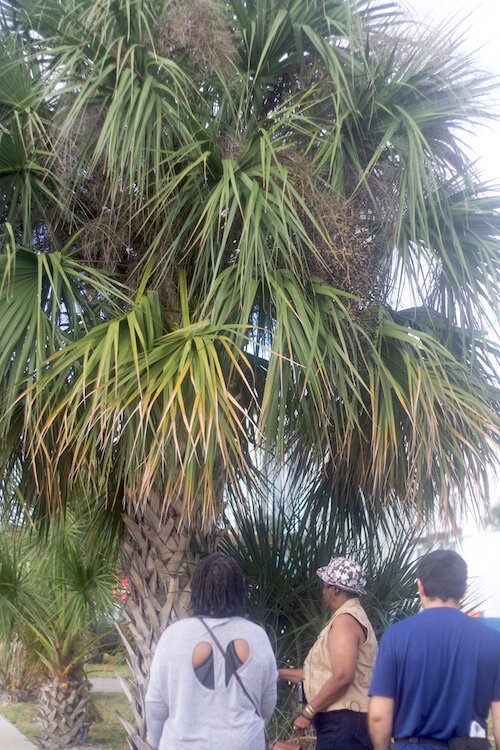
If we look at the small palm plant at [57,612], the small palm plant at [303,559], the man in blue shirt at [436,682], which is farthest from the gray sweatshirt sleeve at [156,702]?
the small palm plant at [57,612]

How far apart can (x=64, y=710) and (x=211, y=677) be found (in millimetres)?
6747

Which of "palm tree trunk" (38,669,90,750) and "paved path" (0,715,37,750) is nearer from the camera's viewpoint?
"palm tree trunk" (38,669,90,750)

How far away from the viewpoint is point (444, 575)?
3043 millimetres

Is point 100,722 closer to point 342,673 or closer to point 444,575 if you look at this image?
point 342,673

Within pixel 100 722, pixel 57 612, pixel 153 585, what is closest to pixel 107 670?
pixel 57 612

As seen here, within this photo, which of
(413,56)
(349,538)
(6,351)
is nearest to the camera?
(6,351)

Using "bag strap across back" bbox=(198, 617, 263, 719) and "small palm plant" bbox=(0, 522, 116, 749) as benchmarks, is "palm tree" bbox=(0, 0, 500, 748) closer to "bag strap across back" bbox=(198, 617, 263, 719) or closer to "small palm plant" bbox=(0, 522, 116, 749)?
"bag strap across back" bbox=(198, 617, 263, 719)

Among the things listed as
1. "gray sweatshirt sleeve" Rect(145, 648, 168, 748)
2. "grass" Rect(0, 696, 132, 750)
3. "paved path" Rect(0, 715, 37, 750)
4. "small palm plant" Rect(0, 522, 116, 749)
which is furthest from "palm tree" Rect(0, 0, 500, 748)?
"paved path" Rect(0, 715, 37, 750)

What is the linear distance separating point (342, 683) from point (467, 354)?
1.98 meters

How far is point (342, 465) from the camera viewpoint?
5.20 meters

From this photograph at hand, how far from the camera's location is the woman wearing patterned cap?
3.82m

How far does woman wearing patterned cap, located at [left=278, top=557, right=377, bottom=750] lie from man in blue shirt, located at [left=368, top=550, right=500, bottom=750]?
0.82m

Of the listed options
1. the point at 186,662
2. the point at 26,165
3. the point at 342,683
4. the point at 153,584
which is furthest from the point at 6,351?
the point at 342,683

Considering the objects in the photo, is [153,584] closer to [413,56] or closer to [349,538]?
[349,538]
